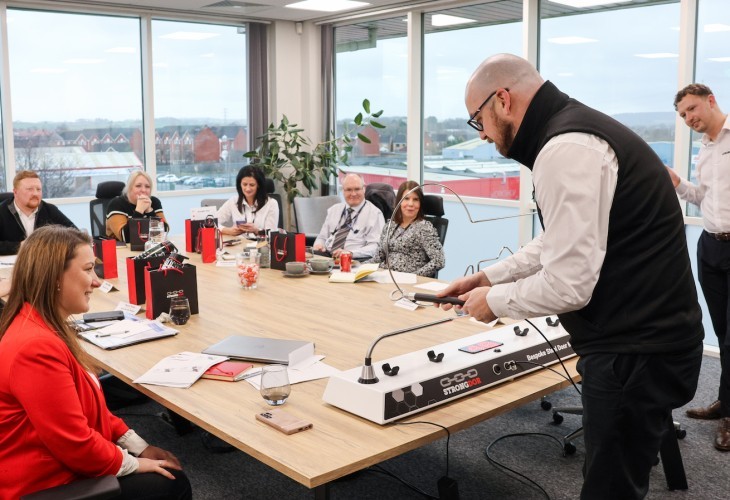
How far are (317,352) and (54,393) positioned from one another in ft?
3.58

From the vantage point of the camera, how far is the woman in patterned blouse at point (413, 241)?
16.0ft

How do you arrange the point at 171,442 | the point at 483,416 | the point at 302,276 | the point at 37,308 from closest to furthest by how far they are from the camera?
the point at 37,308, the point at 483,416, the point at 171,442, the point at 302,276

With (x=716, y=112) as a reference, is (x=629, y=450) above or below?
below

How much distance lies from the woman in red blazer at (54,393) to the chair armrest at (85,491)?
78 millimetres

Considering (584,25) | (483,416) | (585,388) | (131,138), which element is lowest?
(483,416)

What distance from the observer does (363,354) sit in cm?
280

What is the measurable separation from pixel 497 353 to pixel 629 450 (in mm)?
670

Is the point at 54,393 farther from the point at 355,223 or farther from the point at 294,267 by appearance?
the point at 355,223

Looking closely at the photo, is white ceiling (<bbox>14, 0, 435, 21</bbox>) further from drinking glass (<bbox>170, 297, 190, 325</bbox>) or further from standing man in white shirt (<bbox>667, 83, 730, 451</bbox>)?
drinking glass (<bbox>170, 297, 190, 325</bbox>)

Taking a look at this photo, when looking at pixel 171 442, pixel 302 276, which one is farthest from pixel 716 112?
pixel 171 442

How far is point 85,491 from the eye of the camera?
74.5 inches

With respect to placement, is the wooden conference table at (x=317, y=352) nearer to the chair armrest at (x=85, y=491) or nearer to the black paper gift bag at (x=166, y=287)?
the black paper gift bag at (x=166, y=287)

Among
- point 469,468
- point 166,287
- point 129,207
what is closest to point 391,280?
point 469,468

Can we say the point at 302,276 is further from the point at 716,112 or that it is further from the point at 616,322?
the point at 616,322
